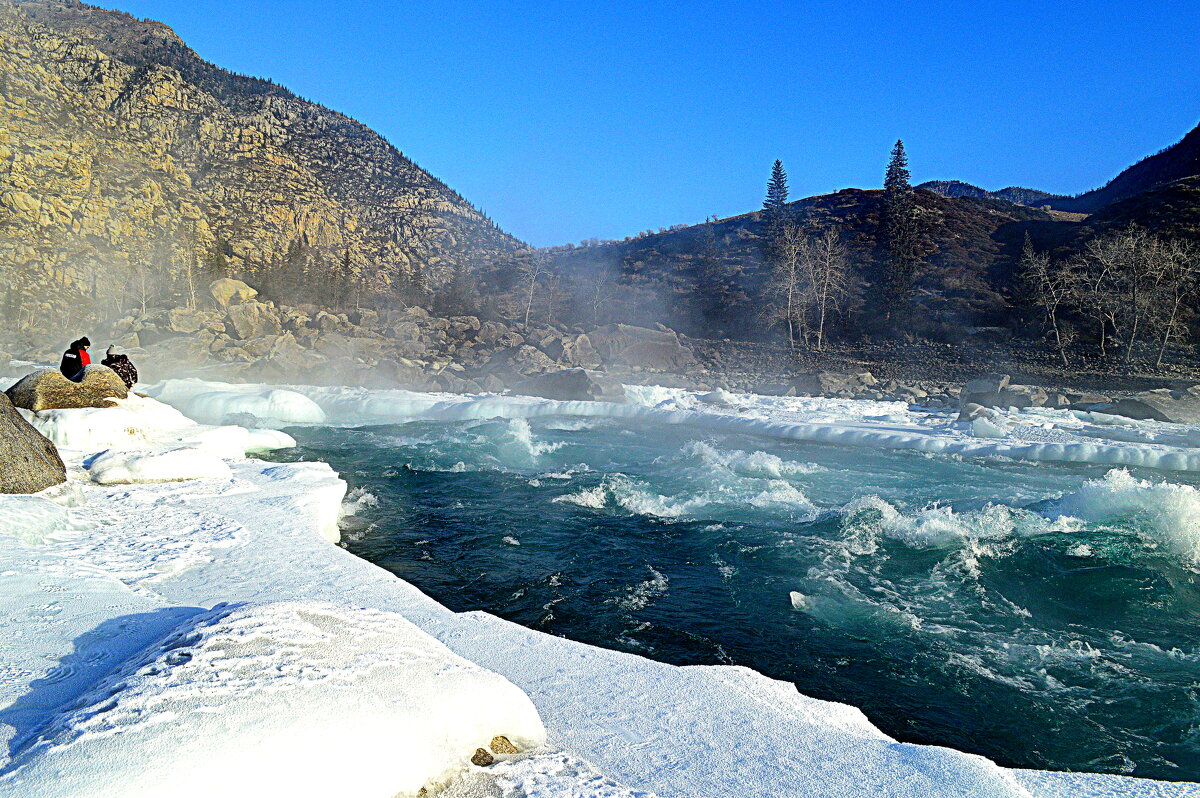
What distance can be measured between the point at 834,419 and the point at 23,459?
15.5 metres

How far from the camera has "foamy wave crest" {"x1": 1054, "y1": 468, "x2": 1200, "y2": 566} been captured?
561 centimetres

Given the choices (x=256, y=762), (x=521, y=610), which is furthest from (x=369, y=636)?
(x=521, y=610)

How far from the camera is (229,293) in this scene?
110 feet

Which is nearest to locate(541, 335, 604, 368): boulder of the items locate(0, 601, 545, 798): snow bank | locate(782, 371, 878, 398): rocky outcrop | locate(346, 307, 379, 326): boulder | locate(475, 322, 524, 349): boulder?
locate(475, 322, 524, 349): boulder

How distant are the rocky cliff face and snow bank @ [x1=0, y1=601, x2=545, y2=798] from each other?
47530 mm

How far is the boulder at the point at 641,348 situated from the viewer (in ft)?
100

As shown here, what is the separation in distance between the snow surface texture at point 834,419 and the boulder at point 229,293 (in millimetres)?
16274

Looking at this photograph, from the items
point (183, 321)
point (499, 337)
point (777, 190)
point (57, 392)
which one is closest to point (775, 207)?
point (777, 190)

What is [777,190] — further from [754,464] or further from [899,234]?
[754,464]

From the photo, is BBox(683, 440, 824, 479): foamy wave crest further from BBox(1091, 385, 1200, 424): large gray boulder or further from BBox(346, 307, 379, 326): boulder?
BBox(346, 307, 379, 326): boulder

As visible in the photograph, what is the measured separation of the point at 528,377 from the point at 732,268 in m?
30.0

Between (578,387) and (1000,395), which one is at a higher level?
(578,387)

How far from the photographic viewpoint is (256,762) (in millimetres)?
1626

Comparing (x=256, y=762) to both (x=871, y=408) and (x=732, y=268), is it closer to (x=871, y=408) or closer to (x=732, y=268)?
(x=871, y=408)
